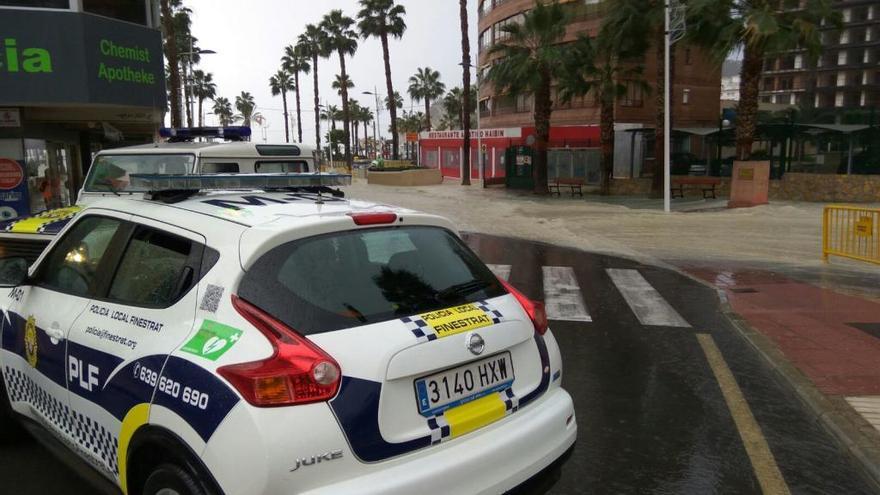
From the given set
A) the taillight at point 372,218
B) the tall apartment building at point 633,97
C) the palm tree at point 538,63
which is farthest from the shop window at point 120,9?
the tall apartment building at point 633,97

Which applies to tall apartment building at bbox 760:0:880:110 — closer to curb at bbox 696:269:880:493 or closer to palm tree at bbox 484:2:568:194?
palm tree at bbox 484:2:568:194

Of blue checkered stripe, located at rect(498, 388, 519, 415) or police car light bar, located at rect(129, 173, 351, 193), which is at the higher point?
police car light bar, located at rect(129, 173, 351, 193)

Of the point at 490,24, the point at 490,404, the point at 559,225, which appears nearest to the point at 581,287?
the point at 490,404

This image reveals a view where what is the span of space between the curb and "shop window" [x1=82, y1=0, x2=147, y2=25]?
1523 cm

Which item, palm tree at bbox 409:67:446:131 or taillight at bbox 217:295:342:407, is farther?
palm tree at bbox 409:67:446:131

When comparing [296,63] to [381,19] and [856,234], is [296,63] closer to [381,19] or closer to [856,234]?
[381,19]

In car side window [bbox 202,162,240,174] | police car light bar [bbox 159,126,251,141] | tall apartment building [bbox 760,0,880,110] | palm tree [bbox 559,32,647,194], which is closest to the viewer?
car side window [bbox 202,162,240,174]

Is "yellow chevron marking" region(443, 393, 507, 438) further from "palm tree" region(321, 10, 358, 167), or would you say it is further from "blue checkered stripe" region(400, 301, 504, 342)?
"palm tree" region(321, 10, 358, 167)

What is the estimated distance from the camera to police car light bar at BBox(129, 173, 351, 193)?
3326 millimetres

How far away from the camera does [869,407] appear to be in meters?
4.81

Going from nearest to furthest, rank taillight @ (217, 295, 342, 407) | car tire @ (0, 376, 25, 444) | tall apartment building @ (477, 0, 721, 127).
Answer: taillight @ (217, 295, 342, 407) < car tire @ (0, 376, 25, 444) < tall apartment building @ (477, 0, 721, 127)

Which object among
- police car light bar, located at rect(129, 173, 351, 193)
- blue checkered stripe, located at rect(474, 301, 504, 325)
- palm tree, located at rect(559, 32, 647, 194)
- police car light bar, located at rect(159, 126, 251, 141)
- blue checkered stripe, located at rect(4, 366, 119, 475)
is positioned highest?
palm tree, located at rect(559, 32, 647, 194)

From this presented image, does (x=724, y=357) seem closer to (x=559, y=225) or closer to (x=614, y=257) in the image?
(x=614, y=257)

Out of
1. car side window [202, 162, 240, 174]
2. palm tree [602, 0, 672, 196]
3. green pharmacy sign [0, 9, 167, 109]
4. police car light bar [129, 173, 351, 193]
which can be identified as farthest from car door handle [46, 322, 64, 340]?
palm tree [602, 0, 672, 196]
